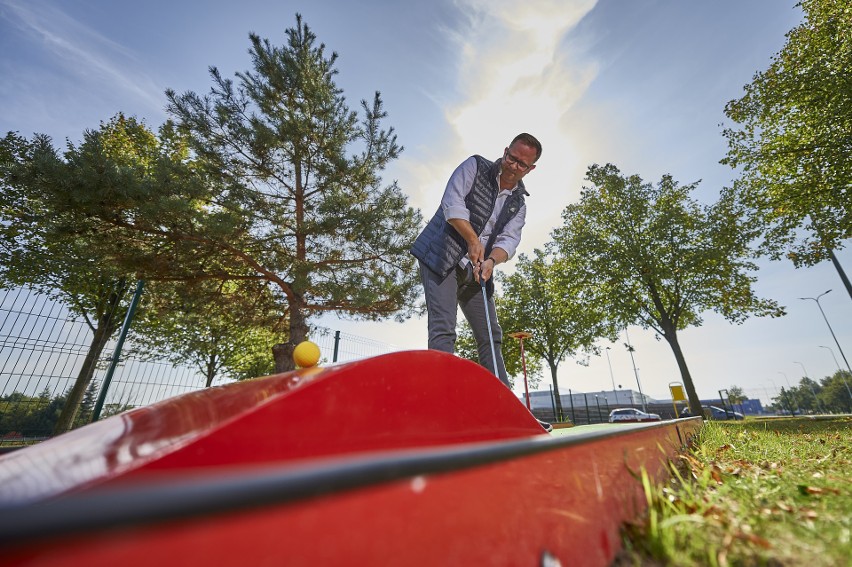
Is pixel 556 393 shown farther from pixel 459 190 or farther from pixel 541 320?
pixel 459 190

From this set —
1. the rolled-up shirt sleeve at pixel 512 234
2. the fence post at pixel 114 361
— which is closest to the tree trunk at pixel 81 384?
the fence post at pixel 114 361

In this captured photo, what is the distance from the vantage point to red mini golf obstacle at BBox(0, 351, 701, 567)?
270 millimetres

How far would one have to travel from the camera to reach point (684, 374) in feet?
45.4

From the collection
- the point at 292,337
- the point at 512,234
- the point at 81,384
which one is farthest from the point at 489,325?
the point at 81,384

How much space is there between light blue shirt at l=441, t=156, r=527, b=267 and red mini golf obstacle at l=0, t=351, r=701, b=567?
5.38ft

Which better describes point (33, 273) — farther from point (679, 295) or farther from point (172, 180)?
point (679, 295)

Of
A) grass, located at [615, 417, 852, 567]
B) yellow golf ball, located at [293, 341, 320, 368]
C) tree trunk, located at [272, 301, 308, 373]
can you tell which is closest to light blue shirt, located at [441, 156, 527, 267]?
yellow golf ball, located at [293, 341, 320, 368]

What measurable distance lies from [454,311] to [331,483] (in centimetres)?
224

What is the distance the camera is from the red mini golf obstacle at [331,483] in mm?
270

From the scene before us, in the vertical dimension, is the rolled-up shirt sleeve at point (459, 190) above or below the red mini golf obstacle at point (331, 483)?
above

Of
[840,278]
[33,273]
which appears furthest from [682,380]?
[33,273]

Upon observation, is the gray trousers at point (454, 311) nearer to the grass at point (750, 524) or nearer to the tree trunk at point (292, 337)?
the grass at point (750, 524)

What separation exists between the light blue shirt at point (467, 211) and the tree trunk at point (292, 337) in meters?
6.32

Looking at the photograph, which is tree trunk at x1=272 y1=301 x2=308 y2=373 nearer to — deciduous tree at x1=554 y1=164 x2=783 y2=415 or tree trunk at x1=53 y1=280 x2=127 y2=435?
tree trunk at x1=53 y1=280 x2=127 y2=435
